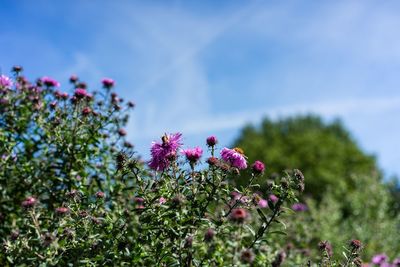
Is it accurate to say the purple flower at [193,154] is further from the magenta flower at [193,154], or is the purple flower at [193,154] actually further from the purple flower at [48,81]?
the purple flower at [48,81]

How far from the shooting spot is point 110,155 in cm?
578

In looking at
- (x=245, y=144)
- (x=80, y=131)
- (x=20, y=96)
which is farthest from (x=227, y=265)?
(x=245, y=144)

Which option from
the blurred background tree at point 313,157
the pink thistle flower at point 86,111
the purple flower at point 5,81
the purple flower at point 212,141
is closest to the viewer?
the purple flower at point 212,141

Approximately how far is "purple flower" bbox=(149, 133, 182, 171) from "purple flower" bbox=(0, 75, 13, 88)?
6.78 feet

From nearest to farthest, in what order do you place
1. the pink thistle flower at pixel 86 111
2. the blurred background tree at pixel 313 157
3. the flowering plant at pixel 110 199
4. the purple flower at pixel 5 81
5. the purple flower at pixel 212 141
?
the flowering plant at pixel 110 199
the purple flower at pixel 212 141
the pink thistle flower at pixel 86 111
the purple flower at pixel 5 81
the blurred background tree at pixel 313 157

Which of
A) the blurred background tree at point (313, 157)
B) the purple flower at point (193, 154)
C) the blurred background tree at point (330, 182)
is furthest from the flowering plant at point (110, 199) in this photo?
the blurred background tree at point (313, 157)

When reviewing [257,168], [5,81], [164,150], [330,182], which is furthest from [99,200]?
[330,182]

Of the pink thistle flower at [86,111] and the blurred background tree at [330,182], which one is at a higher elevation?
the blurred background tree at [330,182]

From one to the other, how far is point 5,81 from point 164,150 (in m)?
2.20

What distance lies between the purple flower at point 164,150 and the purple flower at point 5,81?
2.07 m

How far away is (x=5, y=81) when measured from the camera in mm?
5445

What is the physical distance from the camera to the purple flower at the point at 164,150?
3938 mm

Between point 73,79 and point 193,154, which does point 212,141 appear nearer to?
point 193,154

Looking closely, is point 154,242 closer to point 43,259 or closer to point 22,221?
point 43,259
